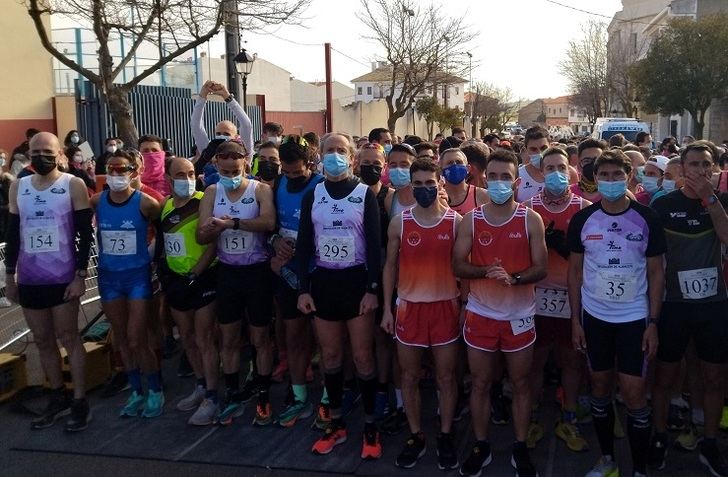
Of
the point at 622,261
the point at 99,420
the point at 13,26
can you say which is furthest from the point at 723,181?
the point at 13,26

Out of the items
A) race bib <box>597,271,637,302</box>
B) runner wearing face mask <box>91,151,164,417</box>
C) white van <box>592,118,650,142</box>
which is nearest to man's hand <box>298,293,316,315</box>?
runner wearing face mask <box>91,151,164,417</box>

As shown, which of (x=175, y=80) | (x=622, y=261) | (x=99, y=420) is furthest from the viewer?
(x=175, y=80)

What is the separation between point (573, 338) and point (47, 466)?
367cm

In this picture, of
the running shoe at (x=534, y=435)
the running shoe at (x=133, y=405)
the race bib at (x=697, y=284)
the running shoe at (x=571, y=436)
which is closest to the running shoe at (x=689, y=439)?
the running shoe at (x=571, y=436)

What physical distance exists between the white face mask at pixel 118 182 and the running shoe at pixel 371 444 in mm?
2619

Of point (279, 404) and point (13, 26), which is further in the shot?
point (13, 26)

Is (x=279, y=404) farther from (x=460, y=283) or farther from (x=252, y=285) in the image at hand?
(x=460, y=283)

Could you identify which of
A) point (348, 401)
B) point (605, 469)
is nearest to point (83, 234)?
point (348, 401)

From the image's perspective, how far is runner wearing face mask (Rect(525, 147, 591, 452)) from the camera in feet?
15.9

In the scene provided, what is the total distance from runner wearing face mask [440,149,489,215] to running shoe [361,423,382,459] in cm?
167

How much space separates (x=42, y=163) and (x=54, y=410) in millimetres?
1966

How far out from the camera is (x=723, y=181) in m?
5.22

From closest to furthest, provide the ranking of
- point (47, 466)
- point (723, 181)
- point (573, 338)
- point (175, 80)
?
point (573, 338) < point (47, 466) < point (723, 181) < point (175, 80)

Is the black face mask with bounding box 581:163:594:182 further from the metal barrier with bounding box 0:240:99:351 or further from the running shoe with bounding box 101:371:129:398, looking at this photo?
the metal barrier with bounding box 0:240:99:351
